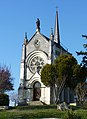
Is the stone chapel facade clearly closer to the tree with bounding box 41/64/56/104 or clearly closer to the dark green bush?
the tree with bounding box 41/64/56/104

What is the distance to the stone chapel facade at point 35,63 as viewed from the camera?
214 ft

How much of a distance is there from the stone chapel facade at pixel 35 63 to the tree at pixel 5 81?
2959 millimetres

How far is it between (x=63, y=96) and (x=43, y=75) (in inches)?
382

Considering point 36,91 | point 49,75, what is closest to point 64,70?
point 49,75

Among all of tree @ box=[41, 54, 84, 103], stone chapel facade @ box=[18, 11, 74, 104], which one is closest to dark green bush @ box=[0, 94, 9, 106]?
tree @ box=[41, 54, 84, 103]

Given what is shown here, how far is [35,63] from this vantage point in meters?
67.3

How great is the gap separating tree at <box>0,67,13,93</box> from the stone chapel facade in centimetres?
296

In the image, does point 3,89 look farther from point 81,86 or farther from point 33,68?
point 81,86

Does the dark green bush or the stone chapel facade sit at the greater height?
the stone chapel facade

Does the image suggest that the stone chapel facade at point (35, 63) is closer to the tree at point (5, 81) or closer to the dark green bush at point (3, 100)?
the tree at point (5, 81)

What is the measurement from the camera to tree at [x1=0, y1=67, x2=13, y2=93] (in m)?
61.0

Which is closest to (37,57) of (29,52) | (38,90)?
(29,52)

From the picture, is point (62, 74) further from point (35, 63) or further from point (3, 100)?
point (3, 100)

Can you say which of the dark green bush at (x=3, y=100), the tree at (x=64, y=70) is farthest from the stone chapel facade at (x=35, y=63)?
the dark green bush at (x=3, y=100)
